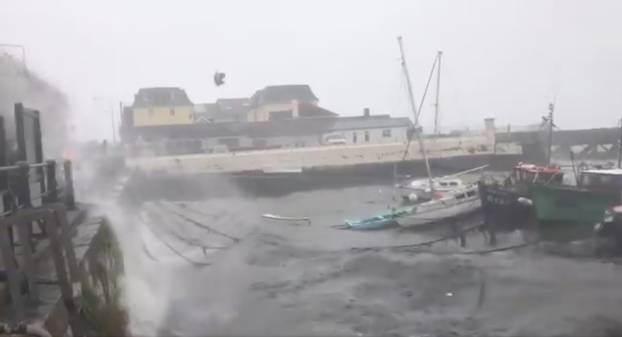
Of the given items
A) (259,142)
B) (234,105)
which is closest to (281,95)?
(234,105)

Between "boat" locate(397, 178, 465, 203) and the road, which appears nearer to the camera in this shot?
the road

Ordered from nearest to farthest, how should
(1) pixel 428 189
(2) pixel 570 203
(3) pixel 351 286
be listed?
(3) pixel 351 286 → (2) pixel 570 203 → (1) pixel 428 189

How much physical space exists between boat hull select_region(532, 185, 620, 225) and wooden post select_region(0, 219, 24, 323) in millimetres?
12415

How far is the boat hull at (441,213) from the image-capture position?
584 inches

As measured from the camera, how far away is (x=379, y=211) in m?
18.9

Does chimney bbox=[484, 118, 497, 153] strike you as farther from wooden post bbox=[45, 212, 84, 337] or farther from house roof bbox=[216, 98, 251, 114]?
wooden post bbox=[45, 212, 84, 337]

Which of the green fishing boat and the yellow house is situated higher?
the yellow house

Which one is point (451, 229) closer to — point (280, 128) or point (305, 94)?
point (280, 128)

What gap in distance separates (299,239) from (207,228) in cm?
239

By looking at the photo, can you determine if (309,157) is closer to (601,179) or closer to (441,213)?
(441,213)

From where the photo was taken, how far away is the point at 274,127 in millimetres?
31562

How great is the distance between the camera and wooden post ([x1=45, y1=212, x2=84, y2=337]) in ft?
9.28

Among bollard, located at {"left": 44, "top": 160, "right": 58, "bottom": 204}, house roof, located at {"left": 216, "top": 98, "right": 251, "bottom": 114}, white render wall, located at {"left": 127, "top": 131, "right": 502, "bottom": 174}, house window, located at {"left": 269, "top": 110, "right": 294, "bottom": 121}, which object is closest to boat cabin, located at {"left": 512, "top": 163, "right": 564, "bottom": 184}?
bollard, located at {"left": 44, "top": 160, "right": 58, "bottom": 204}

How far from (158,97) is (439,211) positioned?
70.9 feet
